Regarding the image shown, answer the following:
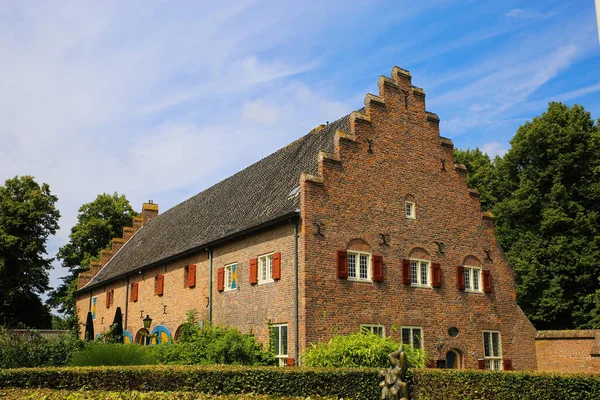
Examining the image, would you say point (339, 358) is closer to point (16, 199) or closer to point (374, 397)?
point (374, 397)

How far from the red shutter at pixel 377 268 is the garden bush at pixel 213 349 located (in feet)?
14.7

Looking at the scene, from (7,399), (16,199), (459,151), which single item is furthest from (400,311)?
(16,199)

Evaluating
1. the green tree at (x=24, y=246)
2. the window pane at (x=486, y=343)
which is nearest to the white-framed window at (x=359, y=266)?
the window pane at (x=486, y=343)

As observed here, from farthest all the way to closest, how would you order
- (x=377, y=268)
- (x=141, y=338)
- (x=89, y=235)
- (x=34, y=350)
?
1. (x=89, y=235)
2. (x=141, y=338)
3. (x=377, y=268)
4. (x=34, y=350)

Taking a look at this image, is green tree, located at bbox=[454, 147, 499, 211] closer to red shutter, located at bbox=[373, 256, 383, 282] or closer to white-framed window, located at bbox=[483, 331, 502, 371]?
white-framed window, located at bbox=[483, 331, 502, 371]

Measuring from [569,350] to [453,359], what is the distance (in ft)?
15.3

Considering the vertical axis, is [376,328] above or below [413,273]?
below

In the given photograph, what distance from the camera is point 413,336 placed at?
882 inches

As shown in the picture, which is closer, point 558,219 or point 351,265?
point 351,265

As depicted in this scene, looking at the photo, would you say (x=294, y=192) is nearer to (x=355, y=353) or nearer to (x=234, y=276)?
(x=234, y=276)

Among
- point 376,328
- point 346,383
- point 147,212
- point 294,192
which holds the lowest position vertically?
point 346,383

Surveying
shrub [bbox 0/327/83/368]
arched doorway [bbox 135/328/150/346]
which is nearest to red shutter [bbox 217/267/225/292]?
shrub [bbox 0/327/83/368]

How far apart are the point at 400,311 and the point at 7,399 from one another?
13743 millimetres

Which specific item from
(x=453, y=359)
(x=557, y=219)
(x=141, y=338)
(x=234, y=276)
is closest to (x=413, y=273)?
(x=453, y=359)
